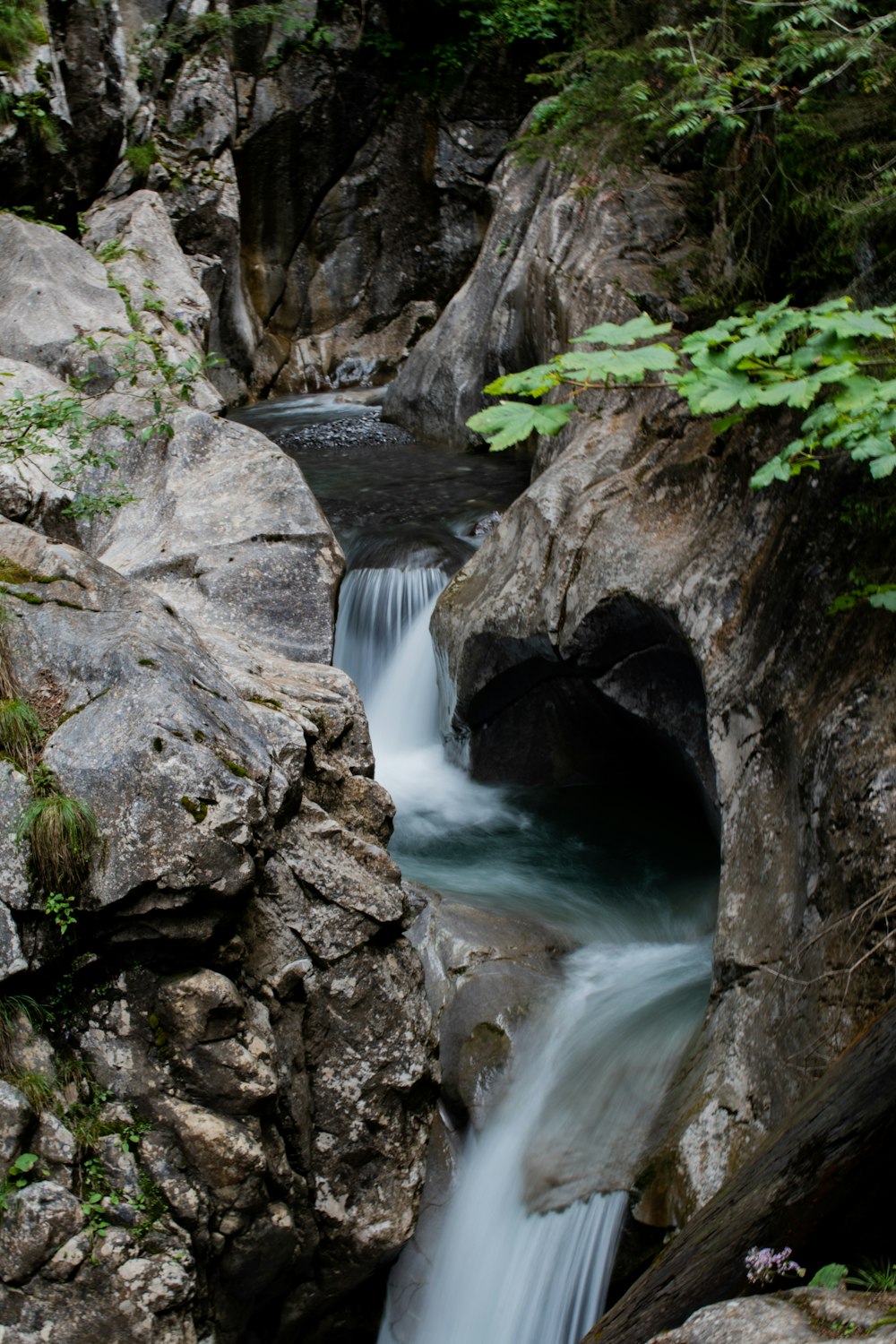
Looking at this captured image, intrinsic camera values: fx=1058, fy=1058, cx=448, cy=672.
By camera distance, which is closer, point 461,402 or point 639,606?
point 639,606

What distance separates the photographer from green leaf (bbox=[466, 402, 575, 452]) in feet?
11.1

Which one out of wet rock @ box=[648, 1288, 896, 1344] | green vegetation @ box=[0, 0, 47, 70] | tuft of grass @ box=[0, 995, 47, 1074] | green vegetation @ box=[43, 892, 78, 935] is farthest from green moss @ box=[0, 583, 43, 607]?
green vegetation @ box=[0, 0, 47, 70]

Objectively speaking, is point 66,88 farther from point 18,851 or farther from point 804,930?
point 804,930

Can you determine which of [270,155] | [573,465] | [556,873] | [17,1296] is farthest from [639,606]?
[270,155]

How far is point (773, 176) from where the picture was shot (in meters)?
6.14

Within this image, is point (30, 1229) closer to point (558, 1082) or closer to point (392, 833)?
point (558, 1082)

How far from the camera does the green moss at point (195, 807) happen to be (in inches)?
129

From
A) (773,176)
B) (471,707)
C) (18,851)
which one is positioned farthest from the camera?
(471,707)

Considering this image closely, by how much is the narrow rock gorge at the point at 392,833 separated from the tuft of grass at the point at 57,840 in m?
0.01

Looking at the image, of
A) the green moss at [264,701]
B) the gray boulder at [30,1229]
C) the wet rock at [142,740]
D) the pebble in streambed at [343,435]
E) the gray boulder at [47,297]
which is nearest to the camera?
the gray boulder at [30,1229]

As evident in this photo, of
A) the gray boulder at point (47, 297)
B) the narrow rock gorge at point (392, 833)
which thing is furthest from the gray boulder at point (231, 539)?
the gray boulder at point (47, 297)

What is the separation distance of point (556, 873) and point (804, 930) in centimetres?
260

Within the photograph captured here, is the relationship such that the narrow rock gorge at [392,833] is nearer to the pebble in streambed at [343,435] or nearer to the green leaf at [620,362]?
the green leaf at [620,362]

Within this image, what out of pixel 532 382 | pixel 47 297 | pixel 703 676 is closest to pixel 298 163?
pixel 47 297
